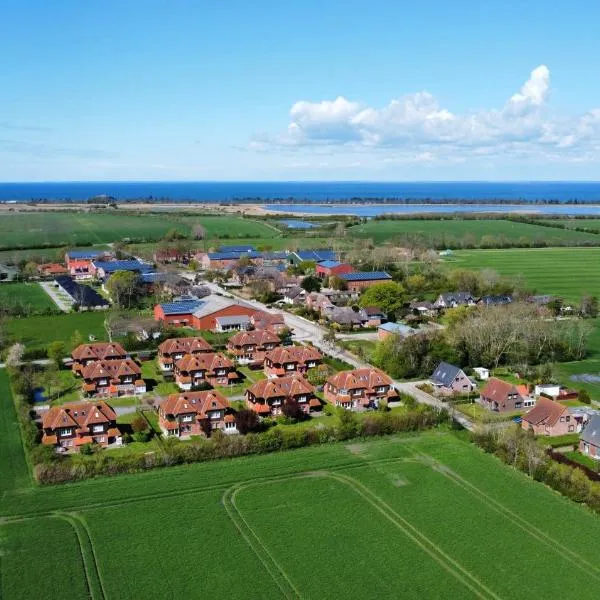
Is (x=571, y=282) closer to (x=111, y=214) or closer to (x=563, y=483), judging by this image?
(x=563, y=483)

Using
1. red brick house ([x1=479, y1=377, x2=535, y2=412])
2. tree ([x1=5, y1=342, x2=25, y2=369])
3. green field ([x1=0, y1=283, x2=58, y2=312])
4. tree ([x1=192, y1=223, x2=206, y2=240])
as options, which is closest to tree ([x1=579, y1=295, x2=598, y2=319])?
red brick house ([x1=479, y1=377, x2=535, y2=412])

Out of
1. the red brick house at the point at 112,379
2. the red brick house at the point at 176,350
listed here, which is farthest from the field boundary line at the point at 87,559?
the red brick house at the point at 176,350

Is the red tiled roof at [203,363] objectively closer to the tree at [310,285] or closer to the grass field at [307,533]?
the grass field at [307,533]

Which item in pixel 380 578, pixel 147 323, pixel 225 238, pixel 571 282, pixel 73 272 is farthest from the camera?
pixel 225 238

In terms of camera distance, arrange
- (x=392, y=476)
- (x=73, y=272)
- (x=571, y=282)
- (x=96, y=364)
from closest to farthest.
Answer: (x=392, y=476) → (x=96, y=364) → (x=571, y=282) → (x=73, y=272)

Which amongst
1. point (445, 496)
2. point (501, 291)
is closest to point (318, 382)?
point (445, 496)
